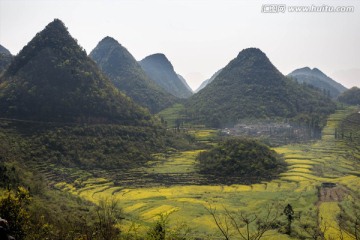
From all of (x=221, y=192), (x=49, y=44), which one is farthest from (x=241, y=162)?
(x=49, y=44)

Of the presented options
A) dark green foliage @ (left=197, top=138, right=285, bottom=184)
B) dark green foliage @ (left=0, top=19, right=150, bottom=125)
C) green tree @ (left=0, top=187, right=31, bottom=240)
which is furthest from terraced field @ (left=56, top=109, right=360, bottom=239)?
dark green foliage @ (left=0, top=19, right=150, bottom=125)

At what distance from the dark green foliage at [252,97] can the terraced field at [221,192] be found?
64.2 metres

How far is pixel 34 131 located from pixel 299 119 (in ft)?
337

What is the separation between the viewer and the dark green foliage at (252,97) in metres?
152

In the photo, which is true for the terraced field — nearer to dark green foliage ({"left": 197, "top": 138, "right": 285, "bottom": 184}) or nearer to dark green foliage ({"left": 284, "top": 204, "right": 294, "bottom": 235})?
Result: dark green foliage ({"left": 284, "top": 204, "right": 294, "bottom": 235})

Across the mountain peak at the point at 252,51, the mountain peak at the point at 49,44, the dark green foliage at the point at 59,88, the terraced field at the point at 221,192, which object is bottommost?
the terraced field at the point at 221,192

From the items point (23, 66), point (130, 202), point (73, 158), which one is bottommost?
point (130, 202)

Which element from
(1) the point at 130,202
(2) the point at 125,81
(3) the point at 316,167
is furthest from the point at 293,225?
(2) the point at 125,81

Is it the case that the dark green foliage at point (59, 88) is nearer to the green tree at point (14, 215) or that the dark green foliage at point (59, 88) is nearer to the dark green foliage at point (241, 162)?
the dark green foliage at point (241, 162)

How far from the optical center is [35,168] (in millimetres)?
67875

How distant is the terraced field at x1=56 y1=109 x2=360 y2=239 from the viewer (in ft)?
160

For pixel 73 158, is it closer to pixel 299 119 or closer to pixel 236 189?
pixel 236 189

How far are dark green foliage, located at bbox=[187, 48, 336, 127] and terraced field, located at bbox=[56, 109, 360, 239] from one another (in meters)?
64.2

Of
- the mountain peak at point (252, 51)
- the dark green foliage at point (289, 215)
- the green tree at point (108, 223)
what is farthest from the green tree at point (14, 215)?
the mountain peak at point (252, 51)
